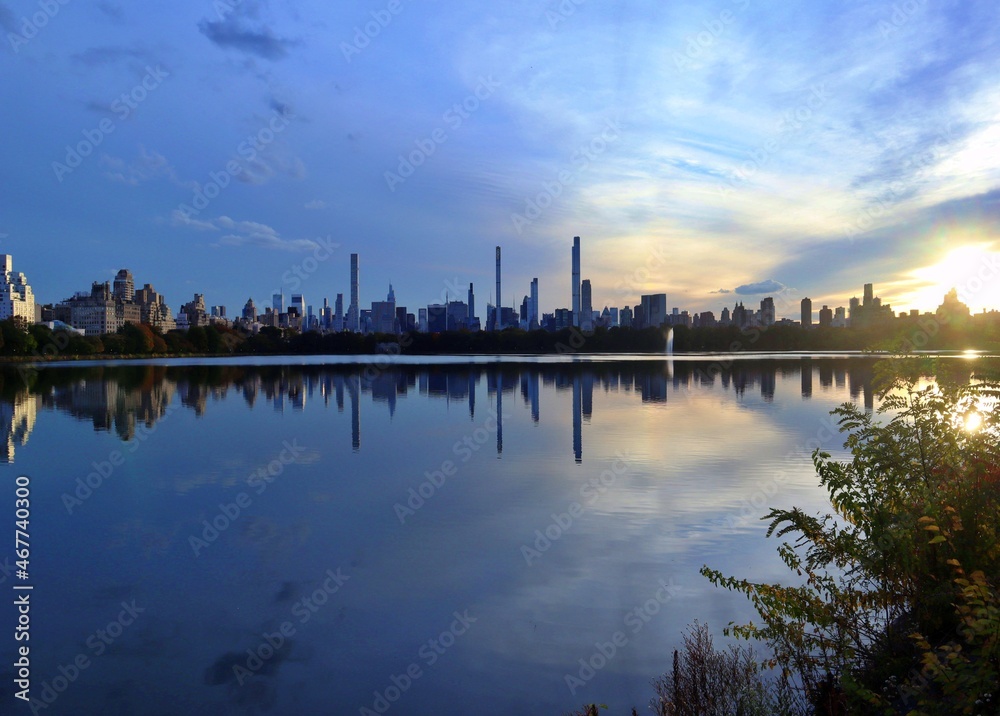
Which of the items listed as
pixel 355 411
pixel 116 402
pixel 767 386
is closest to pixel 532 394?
Result: pixel 355 411

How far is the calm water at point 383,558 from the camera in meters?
10.2

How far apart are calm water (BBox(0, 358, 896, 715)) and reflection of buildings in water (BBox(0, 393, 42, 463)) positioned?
42cm

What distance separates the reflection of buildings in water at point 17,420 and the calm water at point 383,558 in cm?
42

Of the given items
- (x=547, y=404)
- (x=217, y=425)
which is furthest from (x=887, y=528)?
(x=547, y=404)

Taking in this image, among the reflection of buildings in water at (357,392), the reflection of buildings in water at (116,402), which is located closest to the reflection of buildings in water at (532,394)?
the reflection of buildings in water at (357,392)

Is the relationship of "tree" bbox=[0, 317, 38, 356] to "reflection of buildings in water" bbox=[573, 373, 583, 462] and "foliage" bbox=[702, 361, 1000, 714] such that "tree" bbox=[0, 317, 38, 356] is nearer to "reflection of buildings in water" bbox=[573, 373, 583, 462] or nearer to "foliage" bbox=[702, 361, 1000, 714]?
"reflection of buildings in water" bbox=[573, 373, 583, 462]

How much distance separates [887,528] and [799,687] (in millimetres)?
2509

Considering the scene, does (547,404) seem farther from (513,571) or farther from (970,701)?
(970,701)

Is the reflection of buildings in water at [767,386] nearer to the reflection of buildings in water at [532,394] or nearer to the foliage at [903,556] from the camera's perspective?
the reflection of buildings in water at [532,394]

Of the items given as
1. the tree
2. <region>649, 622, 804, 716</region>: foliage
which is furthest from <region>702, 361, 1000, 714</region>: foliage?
the tree

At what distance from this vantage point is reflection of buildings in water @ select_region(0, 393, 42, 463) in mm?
30719

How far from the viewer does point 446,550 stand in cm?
1588

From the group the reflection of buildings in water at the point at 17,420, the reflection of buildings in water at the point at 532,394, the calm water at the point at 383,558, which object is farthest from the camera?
the reflection of buildings in water at the point at 532,394

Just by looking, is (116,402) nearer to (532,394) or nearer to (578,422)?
(532,394)
